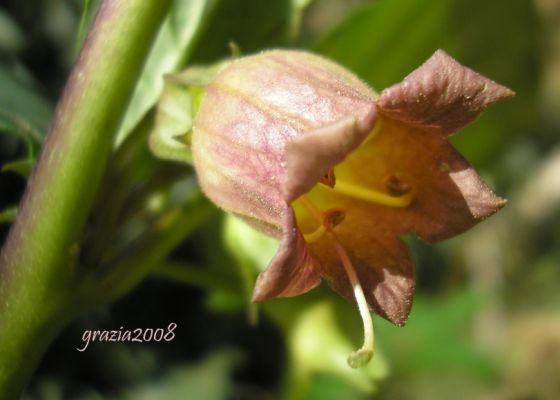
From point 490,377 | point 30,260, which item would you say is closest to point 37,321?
point 30,260

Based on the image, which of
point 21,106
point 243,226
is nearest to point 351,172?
point 243,226

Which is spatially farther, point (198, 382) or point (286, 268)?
point (198, 382)

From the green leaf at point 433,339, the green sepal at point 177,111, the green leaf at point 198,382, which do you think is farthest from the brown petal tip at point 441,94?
the green leaf at point 433,339

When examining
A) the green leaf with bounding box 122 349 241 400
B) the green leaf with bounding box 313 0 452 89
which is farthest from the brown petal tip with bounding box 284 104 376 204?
the green leaf with bounding box 122 349 241 400

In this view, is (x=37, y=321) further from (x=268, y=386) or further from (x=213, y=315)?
(x=268, y=386)

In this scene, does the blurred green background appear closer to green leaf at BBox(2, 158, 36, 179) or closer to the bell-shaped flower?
green leaf at BBox(2, 158, 36, 179)

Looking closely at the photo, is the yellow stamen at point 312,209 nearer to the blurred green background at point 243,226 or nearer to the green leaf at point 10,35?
the blurred green background at point 243,226

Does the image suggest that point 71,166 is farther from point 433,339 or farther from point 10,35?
point 433,339
